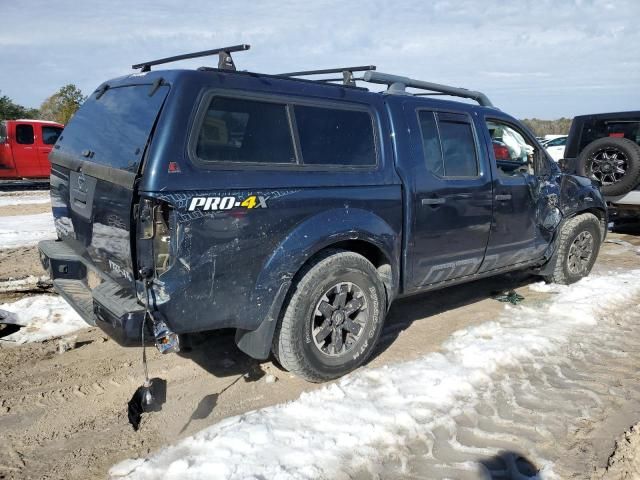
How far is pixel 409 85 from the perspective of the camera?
436cm

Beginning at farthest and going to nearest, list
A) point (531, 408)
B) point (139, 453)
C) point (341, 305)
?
1. point (341, 305)
2. point (531, 408)
3. point (139, 453)

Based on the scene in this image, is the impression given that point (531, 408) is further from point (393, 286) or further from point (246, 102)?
point (246, 102)

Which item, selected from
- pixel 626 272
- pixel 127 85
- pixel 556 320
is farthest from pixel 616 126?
pixel 127 85

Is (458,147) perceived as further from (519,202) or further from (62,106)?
(62,106)

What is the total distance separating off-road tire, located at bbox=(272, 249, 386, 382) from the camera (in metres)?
3.35

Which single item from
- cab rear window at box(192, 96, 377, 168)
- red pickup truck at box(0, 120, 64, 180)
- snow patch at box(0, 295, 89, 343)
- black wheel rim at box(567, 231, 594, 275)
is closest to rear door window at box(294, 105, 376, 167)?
cab rear window at box(192, 96, 377, 168)

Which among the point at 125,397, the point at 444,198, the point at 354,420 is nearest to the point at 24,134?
the point at 125,397

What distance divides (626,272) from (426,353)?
151 inches

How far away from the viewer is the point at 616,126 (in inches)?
329

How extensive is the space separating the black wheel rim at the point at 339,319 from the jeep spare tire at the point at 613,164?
4756 millimetres

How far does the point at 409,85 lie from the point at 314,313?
6.95 feet

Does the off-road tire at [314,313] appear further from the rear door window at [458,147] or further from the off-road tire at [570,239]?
the off-road tire at [570,239]

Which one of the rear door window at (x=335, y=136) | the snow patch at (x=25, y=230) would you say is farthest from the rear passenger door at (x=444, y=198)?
the snow patch at (x=25, y=230)

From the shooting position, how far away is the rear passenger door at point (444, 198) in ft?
13.1
